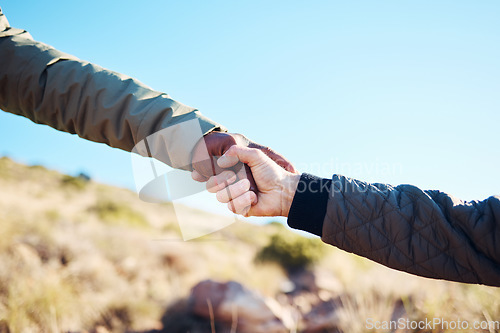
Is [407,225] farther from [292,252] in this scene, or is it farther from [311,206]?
[292,252]

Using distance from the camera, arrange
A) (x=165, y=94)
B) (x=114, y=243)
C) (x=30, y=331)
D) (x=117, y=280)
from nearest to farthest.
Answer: (x=165, y=94), (x=30, y=331), (x=117, y=280), (x=114, y=243)

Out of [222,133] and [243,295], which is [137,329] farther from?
[222,133]

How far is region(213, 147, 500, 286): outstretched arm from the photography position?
1.79 metres

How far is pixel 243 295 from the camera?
529 cm

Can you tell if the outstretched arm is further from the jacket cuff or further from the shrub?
the shrub

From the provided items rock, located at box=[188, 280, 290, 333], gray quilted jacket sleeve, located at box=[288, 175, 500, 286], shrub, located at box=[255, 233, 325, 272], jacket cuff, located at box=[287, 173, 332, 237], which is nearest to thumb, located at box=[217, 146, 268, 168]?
jacket cuff, located at box=[287, 173, 332, 237]

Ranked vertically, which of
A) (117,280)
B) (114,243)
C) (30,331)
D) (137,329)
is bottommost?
(114,243)

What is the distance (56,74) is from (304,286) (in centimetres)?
789

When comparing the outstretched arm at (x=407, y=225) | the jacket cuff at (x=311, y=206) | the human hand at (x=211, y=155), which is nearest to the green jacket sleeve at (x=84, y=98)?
the human hand at (x=211, y=155)

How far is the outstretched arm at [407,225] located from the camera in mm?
1792

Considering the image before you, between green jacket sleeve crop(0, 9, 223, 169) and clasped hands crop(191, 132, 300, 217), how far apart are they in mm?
179

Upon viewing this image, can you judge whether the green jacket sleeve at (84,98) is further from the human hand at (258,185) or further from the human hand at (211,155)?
the human hand at (258,185)

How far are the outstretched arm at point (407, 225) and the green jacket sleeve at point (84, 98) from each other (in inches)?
40.6

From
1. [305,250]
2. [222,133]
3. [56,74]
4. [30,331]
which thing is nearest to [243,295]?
[30,331]
